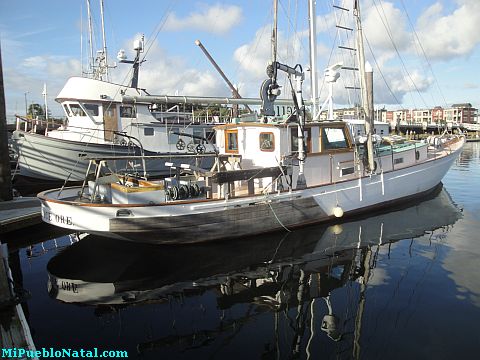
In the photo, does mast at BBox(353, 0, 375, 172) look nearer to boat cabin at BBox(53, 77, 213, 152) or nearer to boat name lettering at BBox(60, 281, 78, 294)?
boat name lettering at BBox(60, 281, 78, 294)

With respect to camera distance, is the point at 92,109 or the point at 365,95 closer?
the point at 365,95

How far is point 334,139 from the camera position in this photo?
10.8m

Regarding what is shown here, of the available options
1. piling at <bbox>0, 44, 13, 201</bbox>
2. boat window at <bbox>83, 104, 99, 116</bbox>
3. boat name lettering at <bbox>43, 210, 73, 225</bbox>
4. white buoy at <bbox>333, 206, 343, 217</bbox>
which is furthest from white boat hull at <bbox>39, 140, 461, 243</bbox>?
boat window at <bbox>83, 104, 99, 116</bbox>

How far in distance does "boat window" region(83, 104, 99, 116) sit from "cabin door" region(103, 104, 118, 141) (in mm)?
426

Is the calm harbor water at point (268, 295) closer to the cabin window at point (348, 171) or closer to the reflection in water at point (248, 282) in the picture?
the reflection in water at point (248, 282)

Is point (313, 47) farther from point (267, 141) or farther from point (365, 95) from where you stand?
point (267, 141)

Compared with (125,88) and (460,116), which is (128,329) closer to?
(125,88)

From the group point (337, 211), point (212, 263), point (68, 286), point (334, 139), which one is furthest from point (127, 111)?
point (68, 286)

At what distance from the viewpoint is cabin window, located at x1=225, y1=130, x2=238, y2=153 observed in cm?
1085

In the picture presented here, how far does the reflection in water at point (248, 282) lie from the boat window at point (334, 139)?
2442mm

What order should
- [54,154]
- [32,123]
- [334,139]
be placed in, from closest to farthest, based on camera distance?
1. [334,139]
2. [54,154]
3. [32,123]

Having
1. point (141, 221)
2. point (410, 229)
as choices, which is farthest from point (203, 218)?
point (410, 229)

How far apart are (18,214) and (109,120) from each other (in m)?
10.3

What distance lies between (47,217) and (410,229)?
32.3ft
